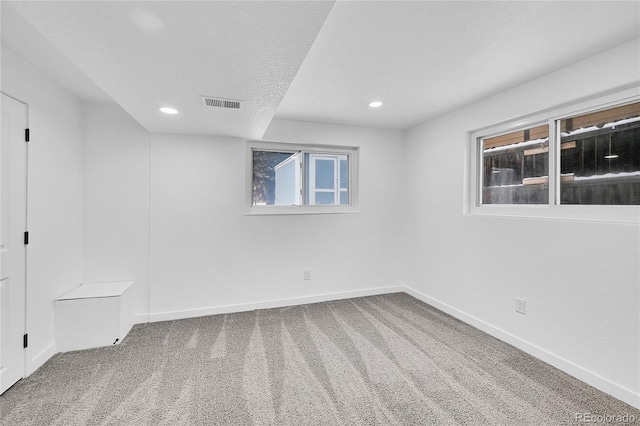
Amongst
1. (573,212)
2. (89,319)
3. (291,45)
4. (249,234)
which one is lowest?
(89,319)

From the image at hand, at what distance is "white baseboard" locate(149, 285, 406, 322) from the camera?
3.25 metres

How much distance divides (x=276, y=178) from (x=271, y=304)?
1606 mm

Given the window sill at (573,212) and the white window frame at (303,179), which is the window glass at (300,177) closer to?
the white window frame at (303,179)

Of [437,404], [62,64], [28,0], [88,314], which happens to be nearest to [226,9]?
[28,0]

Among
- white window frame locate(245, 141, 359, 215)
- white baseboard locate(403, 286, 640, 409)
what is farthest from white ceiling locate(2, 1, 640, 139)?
white baseboard locate(403, 286, 640, 409)

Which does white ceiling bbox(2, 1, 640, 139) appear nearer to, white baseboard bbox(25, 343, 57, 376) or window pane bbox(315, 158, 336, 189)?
window pane bbox(315, 158, 336, 189)

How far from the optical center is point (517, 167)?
9.14 feet

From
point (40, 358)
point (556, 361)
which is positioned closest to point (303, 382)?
point (556, 361)

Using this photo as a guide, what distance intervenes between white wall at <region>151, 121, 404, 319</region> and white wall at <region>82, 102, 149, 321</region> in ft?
0.39

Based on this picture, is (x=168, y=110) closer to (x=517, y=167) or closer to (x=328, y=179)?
(x=328, y=179)

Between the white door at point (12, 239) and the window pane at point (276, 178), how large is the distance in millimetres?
2072

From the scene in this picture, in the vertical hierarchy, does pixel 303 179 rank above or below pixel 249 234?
above

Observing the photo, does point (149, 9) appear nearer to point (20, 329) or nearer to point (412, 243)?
point (20, 329)

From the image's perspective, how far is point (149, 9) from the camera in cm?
119
